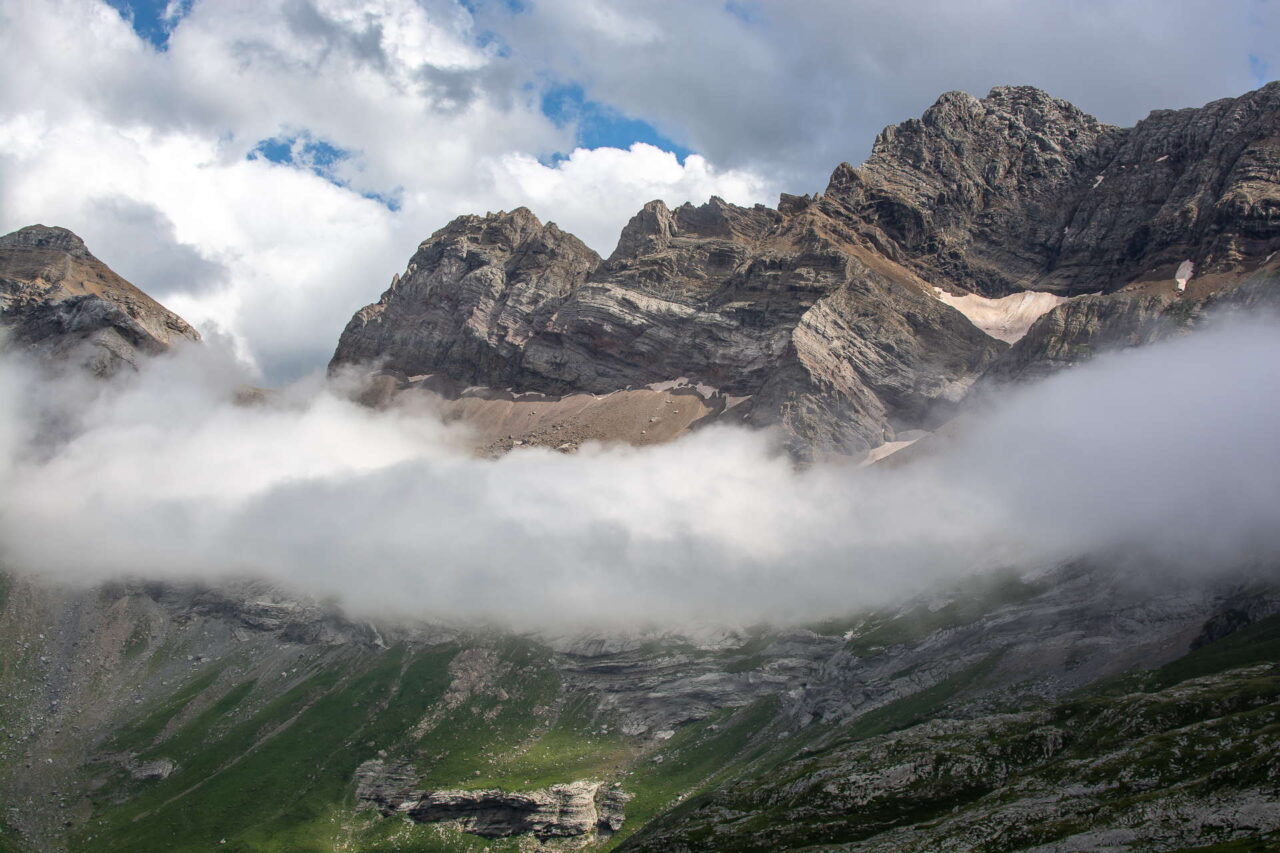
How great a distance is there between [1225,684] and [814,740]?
7086 centimetres

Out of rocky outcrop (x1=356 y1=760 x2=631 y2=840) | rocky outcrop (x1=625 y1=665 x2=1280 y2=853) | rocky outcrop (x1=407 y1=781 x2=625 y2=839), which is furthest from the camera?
rocky outcrop (x1=407 y1=781 x2=625 y2=839)

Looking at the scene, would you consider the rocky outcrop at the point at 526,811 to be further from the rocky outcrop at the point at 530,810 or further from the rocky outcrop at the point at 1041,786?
the rocky outcrop at the point at 1041,786

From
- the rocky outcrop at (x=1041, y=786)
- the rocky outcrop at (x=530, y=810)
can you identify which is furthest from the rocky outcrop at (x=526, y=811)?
the rocky outcrop at (x=1041, y=786)

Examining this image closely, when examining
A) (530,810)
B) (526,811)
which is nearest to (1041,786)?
(530,810)

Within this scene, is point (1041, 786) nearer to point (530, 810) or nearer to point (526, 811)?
point (530, 810)

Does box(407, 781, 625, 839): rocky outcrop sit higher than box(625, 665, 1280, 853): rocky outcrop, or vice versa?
box(625, 665, 1280, 853): rocky outcrop

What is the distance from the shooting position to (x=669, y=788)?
7151 inches

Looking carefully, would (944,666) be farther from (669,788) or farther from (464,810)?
(464,810)

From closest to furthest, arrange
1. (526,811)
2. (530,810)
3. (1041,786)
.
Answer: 1. (1041,786)
2. (530,810)
3. (526,811)

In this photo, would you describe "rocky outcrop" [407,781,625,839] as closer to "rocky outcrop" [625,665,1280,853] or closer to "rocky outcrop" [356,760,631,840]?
"rocky outcrop" [356,760,631,840]

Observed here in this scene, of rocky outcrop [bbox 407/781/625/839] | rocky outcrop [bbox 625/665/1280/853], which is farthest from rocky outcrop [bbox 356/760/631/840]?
rocky outcrop [bbox 625/665/1280/853]

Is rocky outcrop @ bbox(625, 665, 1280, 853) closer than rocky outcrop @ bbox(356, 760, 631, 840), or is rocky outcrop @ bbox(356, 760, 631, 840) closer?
rocky outcrop @ bbox(625, 665, 1280, 853)

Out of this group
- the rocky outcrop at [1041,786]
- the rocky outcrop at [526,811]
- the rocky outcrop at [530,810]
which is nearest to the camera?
the rocky outcrop at [1041,786]

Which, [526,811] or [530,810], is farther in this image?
[526,811]
